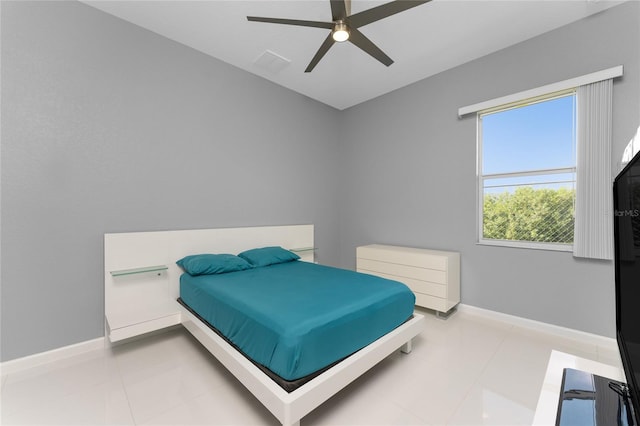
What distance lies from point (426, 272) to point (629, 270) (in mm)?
2106

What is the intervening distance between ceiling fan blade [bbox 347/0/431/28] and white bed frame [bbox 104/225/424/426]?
7.49 ft

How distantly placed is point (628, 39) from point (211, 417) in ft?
13.9

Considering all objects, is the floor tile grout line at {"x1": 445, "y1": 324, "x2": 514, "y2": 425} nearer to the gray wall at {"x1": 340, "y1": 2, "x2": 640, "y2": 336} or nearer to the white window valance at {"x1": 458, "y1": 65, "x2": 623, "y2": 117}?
the gray wall at {"x1": 340, "y1": 2, "x2": 640, "y2": 336}

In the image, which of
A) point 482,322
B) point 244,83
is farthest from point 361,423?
point 244,83

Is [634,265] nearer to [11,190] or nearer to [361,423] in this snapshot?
[361,423]

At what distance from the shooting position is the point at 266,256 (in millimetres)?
3010

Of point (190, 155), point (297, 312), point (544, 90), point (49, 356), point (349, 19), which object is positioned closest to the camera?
point (297, 312)

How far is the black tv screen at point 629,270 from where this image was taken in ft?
2.58

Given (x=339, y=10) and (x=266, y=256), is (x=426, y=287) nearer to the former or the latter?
(x=266, y=256)

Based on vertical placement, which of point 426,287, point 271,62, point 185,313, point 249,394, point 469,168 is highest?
point 271,62

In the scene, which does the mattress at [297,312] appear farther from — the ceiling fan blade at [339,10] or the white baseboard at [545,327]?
the ceiling fan blade at [339,10]

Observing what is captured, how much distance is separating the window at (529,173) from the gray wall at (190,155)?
0.57ft

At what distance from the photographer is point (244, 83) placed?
128 inches

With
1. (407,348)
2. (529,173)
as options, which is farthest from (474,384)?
(529,173)
